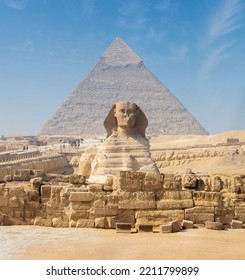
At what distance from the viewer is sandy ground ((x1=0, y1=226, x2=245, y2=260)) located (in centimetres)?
574

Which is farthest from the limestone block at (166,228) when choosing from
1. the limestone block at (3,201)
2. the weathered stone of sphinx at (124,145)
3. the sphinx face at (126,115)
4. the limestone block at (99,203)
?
the sphinx face at (126,115)

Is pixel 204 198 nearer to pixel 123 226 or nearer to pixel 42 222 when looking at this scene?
pixel 123 226

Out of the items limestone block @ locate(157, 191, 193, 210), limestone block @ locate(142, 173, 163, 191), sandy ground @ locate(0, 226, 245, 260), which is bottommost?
sandy ground @ locate(0, 226, 245, 260)

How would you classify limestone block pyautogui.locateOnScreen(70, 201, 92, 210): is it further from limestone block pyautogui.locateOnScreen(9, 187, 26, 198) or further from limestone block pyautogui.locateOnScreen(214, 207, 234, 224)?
limestone block pyautogui.locateOnScreen(214, 207, 234, 224)

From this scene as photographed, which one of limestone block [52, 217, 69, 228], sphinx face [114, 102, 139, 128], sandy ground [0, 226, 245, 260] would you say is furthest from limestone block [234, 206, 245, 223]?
sphinx face [114, 102, 139, 128]

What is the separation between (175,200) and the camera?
7.80m

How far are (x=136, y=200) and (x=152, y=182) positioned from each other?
382 mm

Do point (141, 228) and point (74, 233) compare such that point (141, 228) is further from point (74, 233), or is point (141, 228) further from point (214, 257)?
point (214, 257)

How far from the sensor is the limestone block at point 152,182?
7805 mm

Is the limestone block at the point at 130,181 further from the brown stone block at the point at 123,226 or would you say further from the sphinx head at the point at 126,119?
the sphinx head at the point at 126,119

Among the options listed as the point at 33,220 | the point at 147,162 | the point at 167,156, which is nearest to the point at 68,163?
the point at 167,156

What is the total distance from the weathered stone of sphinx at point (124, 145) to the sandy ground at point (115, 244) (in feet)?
33.3

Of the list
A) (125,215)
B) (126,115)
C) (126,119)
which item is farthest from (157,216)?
(126,115)

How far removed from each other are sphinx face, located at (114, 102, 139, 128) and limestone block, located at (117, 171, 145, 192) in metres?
10.6
